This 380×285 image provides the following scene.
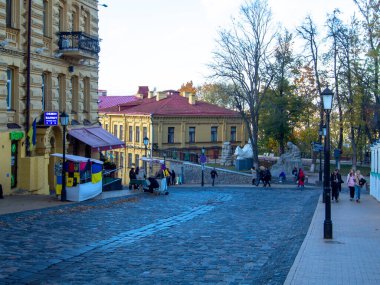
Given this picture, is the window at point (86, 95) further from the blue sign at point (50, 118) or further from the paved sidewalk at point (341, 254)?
the paved sidewalk at point (341, 254)

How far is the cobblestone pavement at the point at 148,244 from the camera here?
11047 mm

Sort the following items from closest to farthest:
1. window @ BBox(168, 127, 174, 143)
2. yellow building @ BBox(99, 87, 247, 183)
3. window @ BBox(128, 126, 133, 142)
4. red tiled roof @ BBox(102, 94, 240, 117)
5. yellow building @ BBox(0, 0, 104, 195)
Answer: yellow building @ BBox(0, 0, 104, 195) < yellow building @ BBox(99, 87, 247, 183) < window @ BBox(168, 127, 174, 143) < red tiled roof @ BBox(102, 94, 240, 117) < window @ BBox(128, 126, 133, 142)

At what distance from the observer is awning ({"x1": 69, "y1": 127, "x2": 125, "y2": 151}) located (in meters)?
31.6

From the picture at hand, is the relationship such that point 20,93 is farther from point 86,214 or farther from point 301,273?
point 301,273

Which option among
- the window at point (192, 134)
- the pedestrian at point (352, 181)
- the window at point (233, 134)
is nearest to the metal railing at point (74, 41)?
the pedestrian at point (352, 181)

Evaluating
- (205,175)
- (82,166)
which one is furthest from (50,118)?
(205,175)

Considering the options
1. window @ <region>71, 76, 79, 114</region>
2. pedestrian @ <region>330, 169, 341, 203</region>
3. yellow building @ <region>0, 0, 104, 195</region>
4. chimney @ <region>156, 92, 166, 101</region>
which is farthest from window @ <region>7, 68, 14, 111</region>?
chimney @ <region>156, 92, 166, 101</region>

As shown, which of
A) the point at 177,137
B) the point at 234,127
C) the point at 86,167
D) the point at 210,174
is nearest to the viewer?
the point at 86,167

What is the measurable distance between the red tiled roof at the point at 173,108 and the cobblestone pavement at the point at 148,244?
37392mm

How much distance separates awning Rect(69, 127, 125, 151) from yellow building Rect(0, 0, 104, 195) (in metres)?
0.60

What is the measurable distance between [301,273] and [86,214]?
37.0 feet

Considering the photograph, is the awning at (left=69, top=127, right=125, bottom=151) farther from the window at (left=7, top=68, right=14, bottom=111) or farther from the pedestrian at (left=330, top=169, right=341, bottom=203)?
the pedestrian at (left=330, top=169, right=341, bottom=203)

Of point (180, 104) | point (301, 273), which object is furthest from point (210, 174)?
point (301, 273)

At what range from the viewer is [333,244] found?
47.2 ft
